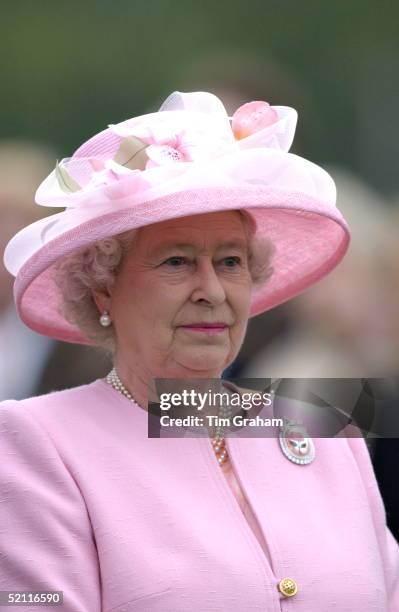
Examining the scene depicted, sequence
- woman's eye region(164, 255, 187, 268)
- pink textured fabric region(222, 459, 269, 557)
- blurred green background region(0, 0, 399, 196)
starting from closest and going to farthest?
1. pink textured fabric region(222, 459, 269, 557)
2. woman's eye region(164, 255, 187, 268)
3. blurred green background region(0, 0, 399, 196)

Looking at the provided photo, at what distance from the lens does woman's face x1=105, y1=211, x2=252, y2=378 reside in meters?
2.04

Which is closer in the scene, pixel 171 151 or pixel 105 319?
pixel 171 151

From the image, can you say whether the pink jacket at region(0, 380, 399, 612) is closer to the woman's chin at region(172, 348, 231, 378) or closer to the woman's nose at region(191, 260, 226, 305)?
the woman's chin at region(172, 348, 231, 378)

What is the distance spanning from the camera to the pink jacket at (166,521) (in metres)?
1.81

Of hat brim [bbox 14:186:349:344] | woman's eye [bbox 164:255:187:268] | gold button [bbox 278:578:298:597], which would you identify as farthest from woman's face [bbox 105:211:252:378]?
gold button [bbox 278:578:298:597]

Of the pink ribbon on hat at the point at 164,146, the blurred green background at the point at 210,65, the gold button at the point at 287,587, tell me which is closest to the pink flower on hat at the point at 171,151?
the pink ribbon on hat at the point at 164,146

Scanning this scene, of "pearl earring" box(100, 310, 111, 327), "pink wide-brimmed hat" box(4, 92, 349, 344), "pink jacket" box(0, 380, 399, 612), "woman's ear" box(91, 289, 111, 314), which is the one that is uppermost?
"pink wide-brimmed hat" box(4, 92, 349, 344)

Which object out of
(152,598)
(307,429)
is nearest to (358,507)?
(307,429)

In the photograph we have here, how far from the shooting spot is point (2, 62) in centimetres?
337

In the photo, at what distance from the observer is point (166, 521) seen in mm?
1897

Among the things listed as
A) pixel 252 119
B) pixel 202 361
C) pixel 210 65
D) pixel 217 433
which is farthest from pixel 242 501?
pixel 210 65

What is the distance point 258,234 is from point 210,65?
120cm

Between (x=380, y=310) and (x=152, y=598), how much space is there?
1.15 meters

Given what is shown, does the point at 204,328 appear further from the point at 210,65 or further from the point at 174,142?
the point at 210,65
